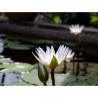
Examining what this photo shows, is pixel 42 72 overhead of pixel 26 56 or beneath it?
overhead

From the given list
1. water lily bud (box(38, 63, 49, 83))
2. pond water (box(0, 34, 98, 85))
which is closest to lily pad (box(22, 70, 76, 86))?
pond water (box(0, 34, 98, 85))

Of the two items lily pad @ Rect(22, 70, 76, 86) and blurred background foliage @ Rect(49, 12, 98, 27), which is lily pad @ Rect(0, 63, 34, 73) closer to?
lily pad @ Rect(22, 70, 76, 86)

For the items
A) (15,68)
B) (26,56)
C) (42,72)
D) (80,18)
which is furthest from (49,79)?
(80,18)

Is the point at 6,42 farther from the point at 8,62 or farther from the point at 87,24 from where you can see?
the point at 87,24

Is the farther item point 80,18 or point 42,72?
point 80,18

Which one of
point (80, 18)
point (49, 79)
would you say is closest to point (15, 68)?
point (49, 79)

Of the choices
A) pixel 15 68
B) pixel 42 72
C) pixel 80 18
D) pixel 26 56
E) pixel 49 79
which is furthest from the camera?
pixel 80 18

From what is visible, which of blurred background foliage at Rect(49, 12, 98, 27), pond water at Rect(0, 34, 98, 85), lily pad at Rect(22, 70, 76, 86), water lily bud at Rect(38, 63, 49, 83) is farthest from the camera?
blurred background foliage at Rect(49, 12, 98, 27)

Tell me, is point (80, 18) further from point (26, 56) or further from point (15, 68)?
point (15, 68)

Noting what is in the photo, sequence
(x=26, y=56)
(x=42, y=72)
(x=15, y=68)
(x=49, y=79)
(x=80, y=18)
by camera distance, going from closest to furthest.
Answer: (x=42, y=72) → (x=49, y=79) → (x=15, y=68) → (x=26, y=56) → (x=80, y=18)

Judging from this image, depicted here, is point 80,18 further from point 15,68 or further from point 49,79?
point 49,79
